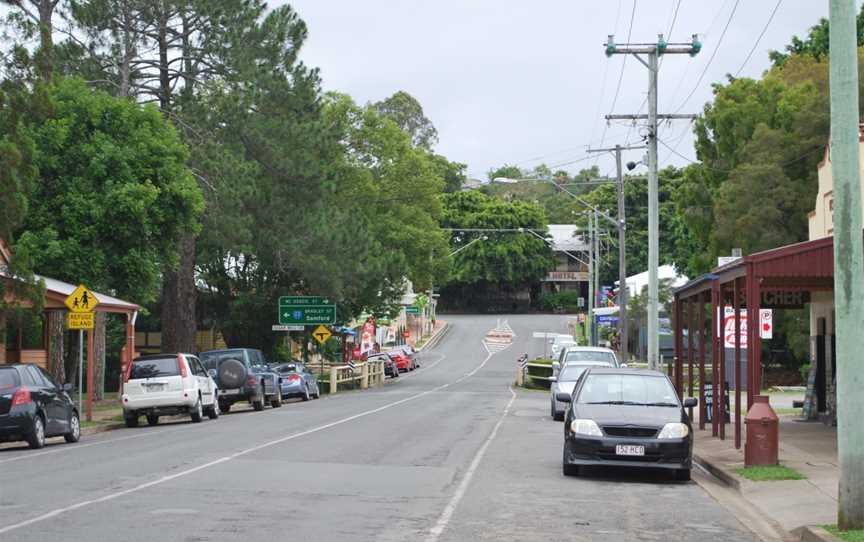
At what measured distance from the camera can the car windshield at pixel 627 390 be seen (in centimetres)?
1812

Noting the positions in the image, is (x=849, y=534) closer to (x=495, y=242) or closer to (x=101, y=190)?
(x=101, y=190)

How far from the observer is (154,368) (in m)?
29.4

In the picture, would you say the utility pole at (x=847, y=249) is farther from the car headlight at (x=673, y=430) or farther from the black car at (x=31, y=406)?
the black car at (x=31, y=406)

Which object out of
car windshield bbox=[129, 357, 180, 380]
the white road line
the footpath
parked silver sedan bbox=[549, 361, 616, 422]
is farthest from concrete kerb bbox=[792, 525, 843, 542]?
car windshield bbox=[129, 357, 180, 380]

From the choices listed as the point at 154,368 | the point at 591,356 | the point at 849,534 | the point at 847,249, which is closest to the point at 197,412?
the point at 154,368

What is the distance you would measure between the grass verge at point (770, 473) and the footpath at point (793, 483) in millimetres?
116

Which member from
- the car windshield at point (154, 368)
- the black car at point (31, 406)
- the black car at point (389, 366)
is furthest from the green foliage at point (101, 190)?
the black car at point (389, 366)

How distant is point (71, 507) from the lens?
503 inches

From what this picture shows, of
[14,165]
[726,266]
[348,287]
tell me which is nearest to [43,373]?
[14,165]

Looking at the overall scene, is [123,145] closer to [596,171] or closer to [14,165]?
[14,165]

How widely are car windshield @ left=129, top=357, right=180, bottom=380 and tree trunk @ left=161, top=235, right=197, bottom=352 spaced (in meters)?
12.2

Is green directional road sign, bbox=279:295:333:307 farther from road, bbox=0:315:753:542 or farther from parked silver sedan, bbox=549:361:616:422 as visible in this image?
road, bbox=0:315:753:542

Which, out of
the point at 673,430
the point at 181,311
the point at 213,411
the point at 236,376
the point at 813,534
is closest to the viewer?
the point at 813,534

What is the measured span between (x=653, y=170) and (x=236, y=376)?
13374 mm
